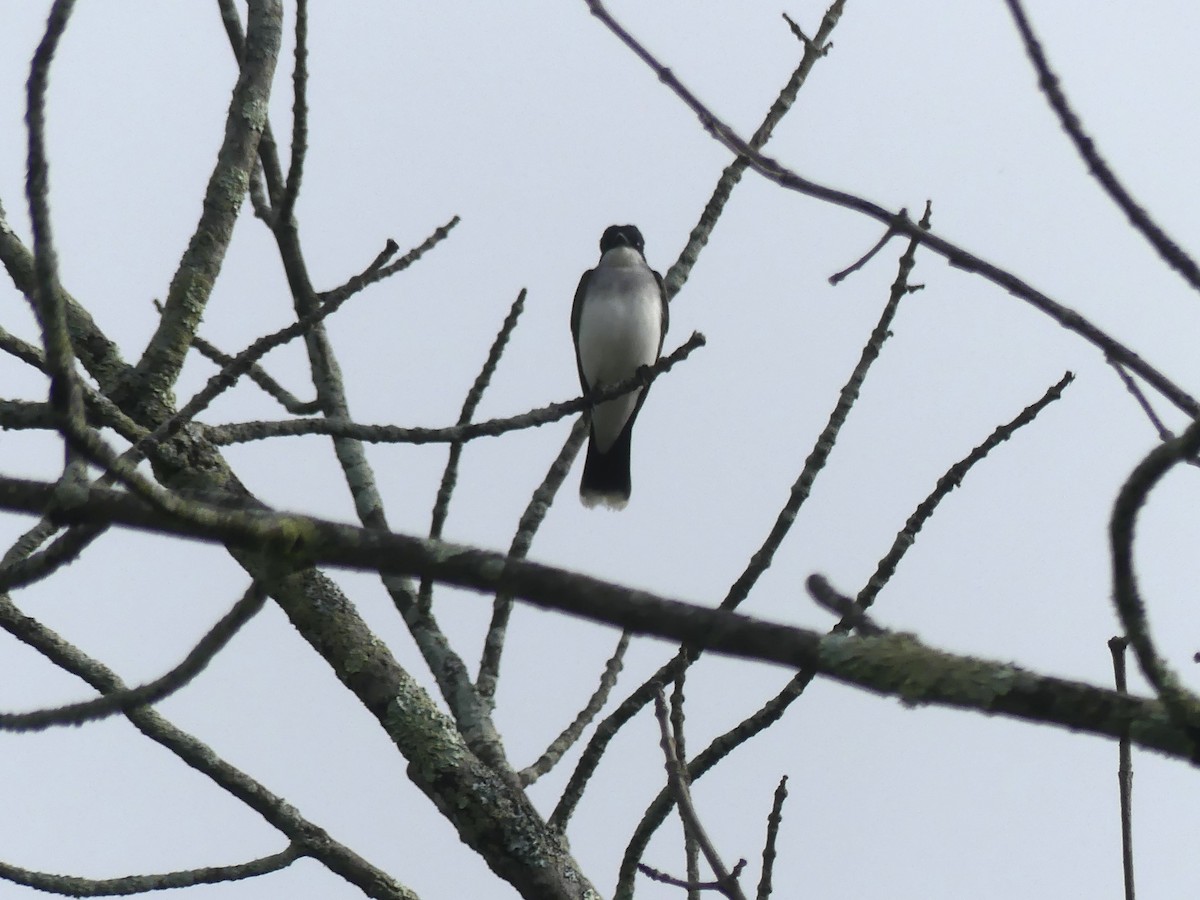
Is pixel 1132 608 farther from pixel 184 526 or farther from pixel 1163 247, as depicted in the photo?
pixel 184 526

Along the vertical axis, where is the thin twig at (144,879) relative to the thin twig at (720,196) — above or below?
below

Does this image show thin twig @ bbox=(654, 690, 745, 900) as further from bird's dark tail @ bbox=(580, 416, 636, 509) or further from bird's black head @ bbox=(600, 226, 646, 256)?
bird's black head @ bbox=(600, 226, 646, 256)

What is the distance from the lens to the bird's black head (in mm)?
9289

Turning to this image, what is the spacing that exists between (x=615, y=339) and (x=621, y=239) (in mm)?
1157

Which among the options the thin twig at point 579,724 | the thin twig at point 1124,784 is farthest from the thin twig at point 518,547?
the thin twig at point 1124,784

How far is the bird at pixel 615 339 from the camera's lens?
27.4 feet

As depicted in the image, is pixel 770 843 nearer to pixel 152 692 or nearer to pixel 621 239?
pixel 152 692

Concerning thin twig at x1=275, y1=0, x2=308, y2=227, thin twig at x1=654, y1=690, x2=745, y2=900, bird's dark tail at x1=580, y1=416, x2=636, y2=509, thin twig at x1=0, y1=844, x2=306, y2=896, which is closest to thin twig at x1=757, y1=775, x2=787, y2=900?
thin twig at x1=654, y1=690, x2=745, y2=900

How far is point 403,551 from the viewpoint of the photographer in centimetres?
167

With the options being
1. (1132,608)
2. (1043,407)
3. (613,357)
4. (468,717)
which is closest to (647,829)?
(468,717)

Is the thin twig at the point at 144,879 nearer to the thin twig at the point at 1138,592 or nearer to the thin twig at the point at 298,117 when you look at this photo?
the thin twig at the point at 298,117

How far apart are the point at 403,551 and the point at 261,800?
7.67 ft

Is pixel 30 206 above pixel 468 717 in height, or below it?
below

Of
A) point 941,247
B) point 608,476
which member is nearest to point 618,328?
point 608,476
